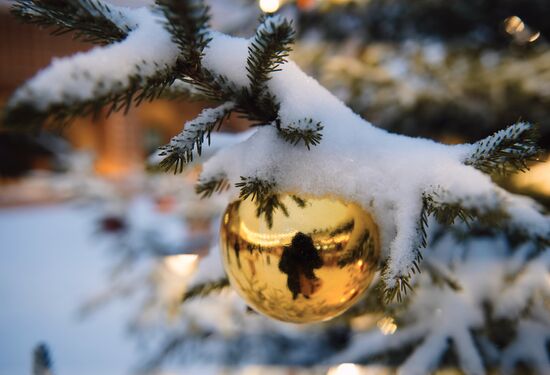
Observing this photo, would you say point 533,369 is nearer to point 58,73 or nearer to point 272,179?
point 272,179

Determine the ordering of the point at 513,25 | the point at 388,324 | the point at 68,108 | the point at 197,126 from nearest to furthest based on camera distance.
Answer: the point at 68,108 → the point at 197,126 → the point at 388,324 → the point at 513,25

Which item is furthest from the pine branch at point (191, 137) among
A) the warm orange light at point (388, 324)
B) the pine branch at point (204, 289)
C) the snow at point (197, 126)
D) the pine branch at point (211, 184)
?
the warm orange light at point (388, 324)

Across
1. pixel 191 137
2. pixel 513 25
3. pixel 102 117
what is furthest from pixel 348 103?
pixel 102 117

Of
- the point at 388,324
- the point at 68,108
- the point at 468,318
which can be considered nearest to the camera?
the point at 68,108

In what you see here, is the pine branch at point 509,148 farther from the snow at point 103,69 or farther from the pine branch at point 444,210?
the snow at point 103,69

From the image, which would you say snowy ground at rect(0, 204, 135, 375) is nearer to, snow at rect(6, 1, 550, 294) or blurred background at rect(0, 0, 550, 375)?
blurred background at rect(0, 0, 550, 375)

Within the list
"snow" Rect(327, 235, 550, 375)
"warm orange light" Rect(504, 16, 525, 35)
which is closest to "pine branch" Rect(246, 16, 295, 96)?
"snow" Rect(327, 235, 550, 375)

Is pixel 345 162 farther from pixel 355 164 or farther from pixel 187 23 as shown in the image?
pixel 187 23
